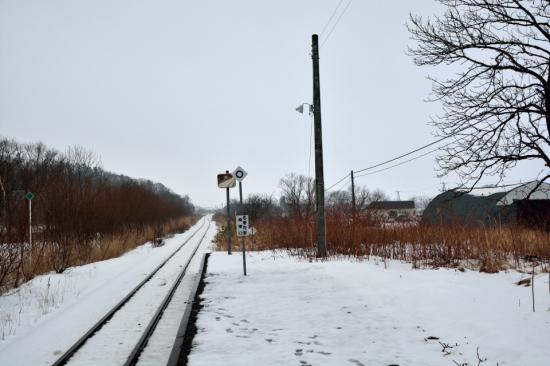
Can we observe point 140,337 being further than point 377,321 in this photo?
No

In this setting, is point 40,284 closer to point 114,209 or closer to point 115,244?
point 115,244

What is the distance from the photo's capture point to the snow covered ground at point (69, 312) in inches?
218

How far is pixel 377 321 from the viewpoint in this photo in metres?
5.97

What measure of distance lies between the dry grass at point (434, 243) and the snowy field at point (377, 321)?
5.68 ft

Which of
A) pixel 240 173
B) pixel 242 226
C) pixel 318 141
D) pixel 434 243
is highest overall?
pixel 318 141

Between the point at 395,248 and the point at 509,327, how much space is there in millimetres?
8344

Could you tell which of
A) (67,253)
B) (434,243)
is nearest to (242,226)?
(434,243)

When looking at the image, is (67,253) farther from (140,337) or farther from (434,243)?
(434,243)

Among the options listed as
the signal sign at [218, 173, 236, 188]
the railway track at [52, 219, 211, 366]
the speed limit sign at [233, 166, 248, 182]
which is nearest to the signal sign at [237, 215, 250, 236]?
the speed limit sign at [233, 166, 248, 182]

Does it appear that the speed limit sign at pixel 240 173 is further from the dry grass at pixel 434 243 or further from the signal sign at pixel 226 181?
the dry grass at pixel 434 243

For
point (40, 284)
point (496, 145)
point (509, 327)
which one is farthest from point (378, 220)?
point (40, 284)

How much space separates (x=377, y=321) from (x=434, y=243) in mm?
6491

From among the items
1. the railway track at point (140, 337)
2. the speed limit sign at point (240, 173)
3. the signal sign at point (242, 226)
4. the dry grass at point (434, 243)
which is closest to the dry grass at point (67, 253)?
the railway track at point (140, 337)

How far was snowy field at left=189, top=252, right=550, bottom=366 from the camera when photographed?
455 centimetres
